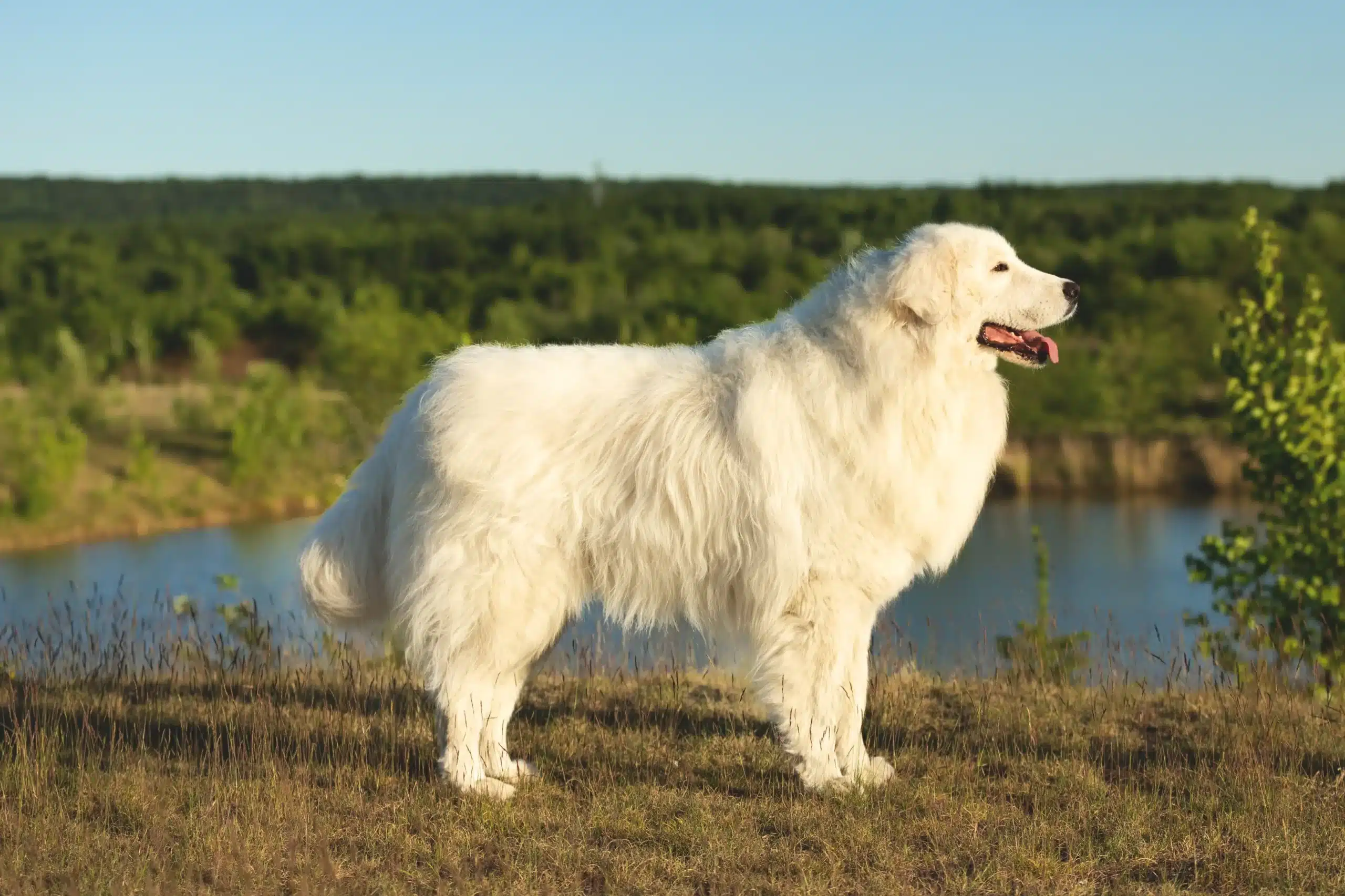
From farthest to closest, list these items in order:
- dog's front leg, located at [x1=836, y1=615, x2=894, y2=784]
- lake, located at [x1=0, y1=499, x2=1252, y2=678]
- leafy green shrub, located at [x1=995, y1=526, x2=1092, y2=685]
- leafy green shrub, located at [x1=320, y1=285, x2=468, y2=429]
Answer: leafy green shrub, located at [x1=320, y1=285, x2=468, y2=429], lake, located at [x1=0, y1=499, x2=1252, y2=678], leafy green shrub, located at [x1=995, y1=526, x2=1092, y2=685], dog's front leg, located at [x1=836, y1=615, x2=894, y2=784]

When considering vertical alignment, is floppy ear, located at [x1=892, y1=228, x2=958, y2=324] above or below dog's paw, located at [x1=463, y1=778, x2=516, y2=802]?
above

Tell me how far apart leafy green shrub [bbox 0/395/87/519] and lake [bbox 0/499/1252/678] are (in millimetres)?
2326

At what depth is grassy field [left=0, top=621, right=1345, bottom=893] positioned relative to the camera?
190 inches

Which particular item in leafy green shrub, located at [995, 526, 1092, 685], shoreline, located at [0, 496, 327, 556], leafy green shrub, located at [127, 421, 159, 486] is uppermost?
leafy green shrub, located at [995, 526, 1092, 685]

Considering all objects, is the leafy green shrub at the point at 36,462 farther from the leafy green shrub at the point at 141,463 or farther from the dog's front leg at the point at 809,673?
the dog's front leg at the point at 809,673

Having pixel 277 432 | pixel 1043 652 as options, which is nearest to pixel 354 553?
pixel 1043 652

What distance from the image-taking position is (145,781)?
225 inches

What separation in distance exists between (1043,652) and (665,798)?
390 cm

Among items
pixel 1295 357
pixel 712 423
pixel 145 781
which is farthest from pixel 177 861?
pixel 1295 357

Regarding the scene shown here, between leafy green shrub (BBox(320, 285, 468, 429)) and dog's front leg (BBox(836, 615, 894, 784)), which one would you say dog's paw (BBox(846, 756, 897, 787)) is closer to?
dog's front leg (BBox(836, 615, 894, 784))

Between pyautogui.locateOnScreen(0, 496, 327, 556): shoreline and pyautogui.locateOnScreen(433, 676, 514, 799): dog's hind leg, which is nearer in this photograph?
pyautogui.locateOnScreen(433, 676, 514, 799): dog's hind leg

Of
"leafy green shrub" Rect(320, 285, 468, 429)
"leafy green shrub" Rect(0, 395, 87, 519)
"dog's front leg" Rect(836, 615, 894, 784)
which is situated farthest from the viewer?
"leafy green shrub" Rect(320, 285, 468, 429)

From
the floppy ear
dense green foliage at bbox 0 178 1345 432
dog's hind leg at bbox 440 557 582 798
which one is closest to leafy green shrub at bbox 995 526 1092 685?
the floppy ear

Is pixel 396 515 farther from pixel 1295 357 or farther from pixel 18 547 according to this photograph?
pixel 18 547
